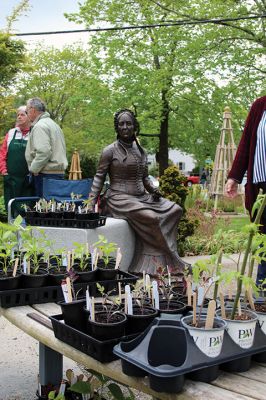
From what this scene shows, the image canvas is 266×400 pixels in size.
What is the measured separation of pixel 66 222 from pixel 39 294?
228cm

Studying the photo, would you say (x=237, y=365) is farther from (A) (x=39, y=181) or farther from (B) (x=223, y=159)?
(B) (x=223, y=159)

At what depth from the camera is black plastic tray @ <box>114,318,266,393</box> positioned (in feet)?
4.77

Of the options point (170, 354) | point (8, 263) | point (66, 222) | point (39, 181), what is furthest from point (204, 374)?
point (39, 181)

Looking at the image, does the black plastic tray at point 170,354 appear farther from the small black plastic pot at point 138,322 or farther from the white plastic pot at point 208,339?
the small black plastic pot at point 138,322

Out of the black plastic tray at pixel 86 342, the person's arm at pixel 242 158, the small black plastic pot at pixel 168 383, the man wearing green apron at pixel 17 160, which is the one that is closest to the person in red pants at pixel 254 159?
the person's arm at pixel 242 158

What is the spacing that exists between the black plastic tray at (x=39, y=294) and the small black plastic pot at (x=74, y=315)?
53cm

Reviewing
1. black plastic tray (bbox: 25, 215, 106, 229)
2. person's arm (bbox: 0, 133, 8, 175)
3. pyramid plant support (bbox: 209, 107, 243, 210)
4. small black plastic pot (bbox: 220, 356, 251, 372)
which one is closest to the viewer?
small black plastic pot (bbox: 220, 356, 251, 372)

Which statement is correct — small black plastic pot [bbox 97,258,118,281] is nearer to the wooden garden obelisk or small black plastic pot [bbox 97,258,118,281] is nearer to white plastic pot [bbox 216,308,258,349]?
white plastic pot [bbox 216,308,258,349]

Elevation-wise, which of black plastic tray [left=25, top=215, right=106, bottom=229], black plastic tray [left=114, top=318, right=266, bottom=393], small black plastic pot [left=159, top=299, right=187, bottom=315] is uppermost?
black plastic tray [left=25, top=215, right=106, bottom=229]

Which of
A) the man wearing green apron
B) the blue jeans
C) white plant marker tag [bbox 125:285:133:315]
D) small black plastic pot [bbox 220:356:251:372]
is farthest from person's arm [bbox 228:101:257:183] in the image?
the man wearing green apron

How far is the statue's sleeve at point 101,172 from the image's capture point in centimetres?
521

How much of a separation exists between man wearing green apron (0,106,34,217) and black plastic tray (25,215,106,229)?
138 cm

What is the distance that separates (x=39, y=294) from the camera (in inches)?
97.3

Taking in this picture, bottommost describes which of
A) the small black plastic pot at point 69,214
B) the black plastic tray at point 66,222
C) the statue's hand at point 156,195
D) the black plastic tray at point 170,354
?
the black plastic tray at point 170,354
